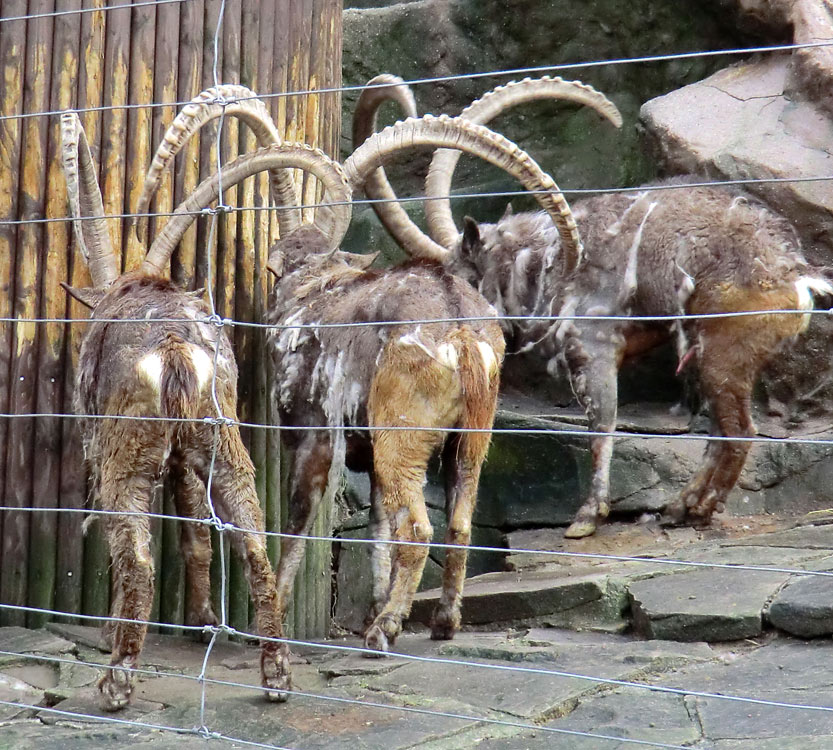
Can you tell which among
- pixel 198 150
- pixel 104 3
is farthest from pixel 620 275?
pixel 104 3

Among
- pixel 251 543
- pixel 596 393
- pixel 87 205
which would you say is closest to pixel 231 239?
pixel 87 205

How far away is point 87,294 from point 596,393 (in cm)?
334

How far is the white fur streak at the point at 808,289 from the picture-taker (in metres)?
6.90

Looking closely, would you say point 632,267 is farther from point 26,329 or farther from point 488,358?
point 26,329

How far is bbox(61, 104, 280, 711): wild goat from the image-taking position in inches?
175

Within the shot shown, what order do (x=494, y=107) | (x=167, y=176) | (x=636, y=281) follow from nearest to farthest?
1. (x=167, y=176)
2. (x=494, y=107)
3. (x=636, y=281)

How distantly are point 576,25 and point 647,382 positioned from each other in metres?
3.08

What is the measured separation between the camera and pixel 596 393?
749 centimetres

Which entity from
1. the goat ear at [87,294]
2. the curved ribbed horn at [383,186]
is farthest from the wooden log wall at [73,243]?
the curved ribbed horn at [383,186]

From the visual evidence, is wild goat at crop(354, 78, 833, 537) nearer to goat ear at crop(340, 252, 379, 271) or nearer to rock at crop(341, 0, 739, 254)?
goat ear at crop(340, 252, 379, 271)

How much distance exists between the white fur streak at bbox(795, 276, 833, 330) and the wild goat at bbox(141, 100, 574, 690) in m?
1.77

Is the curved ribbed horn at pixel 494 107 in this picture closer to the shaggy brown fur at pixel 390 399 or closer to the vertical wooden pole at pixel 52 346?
the shaggy brown fur at pixel 390 399

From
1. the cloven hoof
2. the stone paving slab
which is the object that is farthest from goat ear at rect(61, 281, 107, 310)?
the cloven hoof

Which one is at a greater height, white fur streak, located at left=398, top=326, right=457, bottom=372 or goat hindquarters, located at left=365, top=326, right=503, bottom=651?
white fur streak, located at left=398, top=326, right=457, bottom=372
